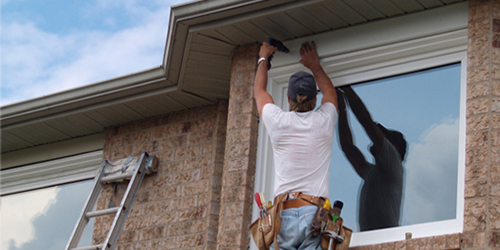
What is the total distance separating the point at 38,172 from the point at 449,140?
5306 mm

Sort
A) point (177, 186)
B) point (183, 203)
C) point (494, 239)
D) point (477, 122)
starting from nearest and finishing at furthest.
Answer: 1. point (494, 239)
2. point (477, 122)
3. point (183, 203)
4. point (177, 186)

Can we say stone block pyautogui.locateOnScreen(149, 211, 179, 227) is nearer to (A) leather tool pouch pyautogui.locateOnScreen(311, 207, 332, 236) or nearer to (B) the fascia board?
(B) the fascia board

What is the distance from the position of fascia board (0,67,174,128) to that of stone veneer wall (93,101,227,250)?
1.78 feet

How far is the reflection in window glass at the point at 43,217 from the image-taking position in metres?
8.64

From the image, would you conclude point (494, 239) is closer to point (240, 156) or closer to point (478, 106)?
point (478, 106)

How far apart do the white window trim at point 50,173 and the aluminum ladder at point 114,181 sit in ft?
1.74

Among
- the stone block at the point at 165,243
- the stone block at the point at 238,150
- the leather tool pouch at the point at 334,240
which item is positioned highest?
the stone block at the point at 238,150

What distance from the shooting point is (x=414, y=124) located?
6.03m

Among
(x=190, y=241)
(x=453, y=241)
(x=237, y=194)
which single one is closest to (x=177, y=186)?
(x=190, y=241)

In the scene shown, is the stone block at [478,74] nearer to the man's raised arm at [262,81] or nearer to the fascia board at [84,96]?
the man's raised arm at [262,81]

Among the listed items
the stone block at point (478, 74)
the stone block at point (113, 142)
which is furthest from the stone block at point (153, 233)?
the stone block at point (478, 74)

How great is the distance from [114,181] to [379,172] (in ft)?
10.7

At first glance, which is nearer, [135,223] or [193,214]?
[193,214]

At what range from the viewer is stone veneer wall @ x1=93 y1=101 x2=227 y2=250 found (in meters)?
7.48
